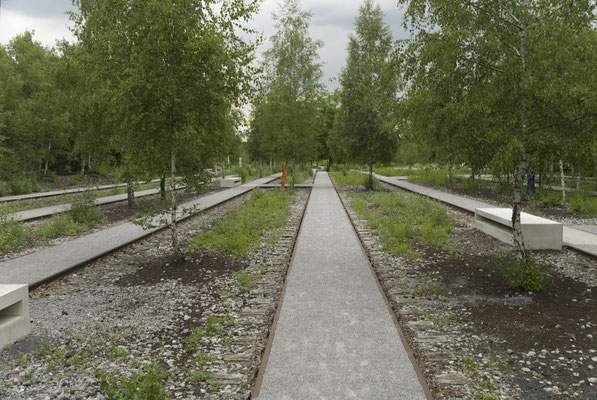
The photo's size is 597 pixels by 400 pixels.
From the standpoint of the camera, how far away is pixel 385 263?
812 centimetres

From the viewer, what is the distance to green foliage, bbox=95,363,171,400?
11.0 ft

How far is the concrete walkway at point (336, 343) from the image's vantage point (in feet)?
11.6

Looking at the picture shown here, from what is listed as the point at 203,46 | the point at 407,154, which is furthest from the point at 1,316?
the point at 407,154

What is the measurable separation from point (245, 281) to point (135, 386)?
3.36 meters

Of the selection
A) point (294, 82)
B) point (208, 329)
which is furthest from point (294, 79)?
point (208, 329)

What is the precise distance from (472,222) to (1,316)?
12.3 metres

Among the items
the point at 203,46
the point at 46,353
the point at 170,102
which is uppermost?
the point at 203,46

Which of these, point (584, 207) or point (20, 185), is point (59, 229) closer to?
point (20, 185)

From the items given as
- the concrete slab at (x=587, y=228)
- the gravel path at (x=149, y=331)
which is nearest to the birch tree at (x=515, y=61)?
the gravel path at (x=149, y=331)

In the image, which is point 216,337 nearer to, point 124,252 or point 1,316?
point 1,316

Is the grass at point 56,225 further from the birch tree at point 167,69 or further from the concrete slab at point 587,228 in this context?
the concrete slab at point 587,228

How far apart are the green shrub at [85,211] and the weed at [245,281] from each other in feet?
25.3

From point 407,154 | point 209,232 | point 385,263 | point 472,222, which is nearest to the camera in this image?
point 385,263

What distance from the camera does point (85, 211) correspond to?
42.3 feet
